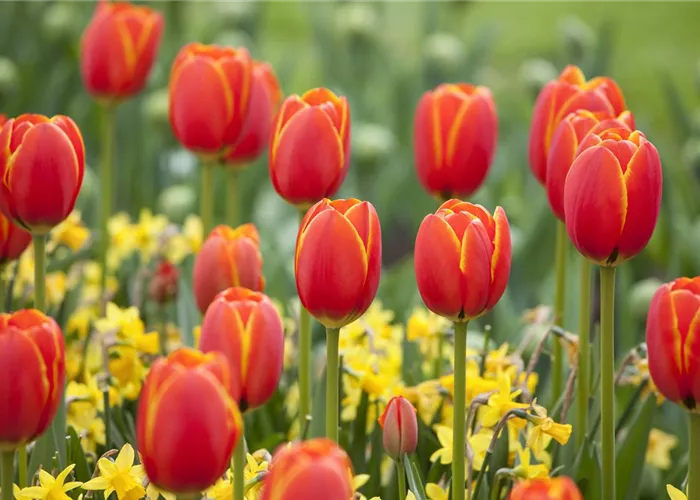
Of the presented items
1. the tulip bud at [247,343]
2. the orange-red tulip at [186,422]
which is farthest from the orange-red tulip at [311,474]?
the tulip bud at [247,343]

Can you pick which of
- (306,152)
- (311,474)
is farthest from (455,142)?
(311,474)

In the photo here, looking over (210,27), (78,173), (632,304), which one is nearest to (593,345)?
(632,304)

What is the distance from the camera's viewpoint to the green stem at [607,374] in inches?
45.6

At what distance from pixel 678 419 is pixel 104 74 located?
1.13 metres

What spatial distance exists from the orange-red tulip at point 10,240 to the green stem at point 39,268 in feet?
0.23

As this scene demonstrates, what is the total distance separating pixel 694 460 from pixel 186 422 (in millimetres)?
541

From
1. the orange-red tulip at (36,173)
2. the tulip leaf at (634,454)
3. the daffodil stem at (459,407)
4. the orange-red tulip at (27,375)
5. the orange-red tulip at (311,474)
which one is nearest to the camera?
the orange-red tulip at (311,474)

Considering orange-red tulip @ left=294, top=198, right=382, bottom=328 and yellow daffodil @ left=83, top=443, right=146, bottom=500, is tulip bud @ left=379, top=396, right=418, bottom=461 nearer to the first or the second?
orange-red tulip @ left=294, top=198, right=382, bottom=328

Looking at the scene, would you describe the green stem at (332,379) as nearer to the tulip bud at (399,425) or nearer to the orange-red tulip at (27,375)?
the tulip bud at (399,425)

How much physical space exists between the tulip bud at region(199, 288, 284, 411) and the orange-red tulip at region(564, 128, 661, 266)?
329mm

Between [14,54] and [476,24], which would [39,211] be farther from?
[476,24]

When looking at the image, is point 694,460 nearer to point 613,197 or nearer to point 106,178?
point 613,197

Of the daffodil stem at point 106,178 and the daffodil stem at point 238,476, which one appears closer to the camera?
the daffodil stem at point 238,476

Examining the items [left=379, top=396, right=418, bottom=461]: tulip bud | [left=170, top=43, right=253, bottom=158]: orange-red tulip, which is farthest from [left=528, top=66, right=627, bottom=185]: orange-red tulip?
[left=379, top=396, right=418, bottom=461]: tulip bud
